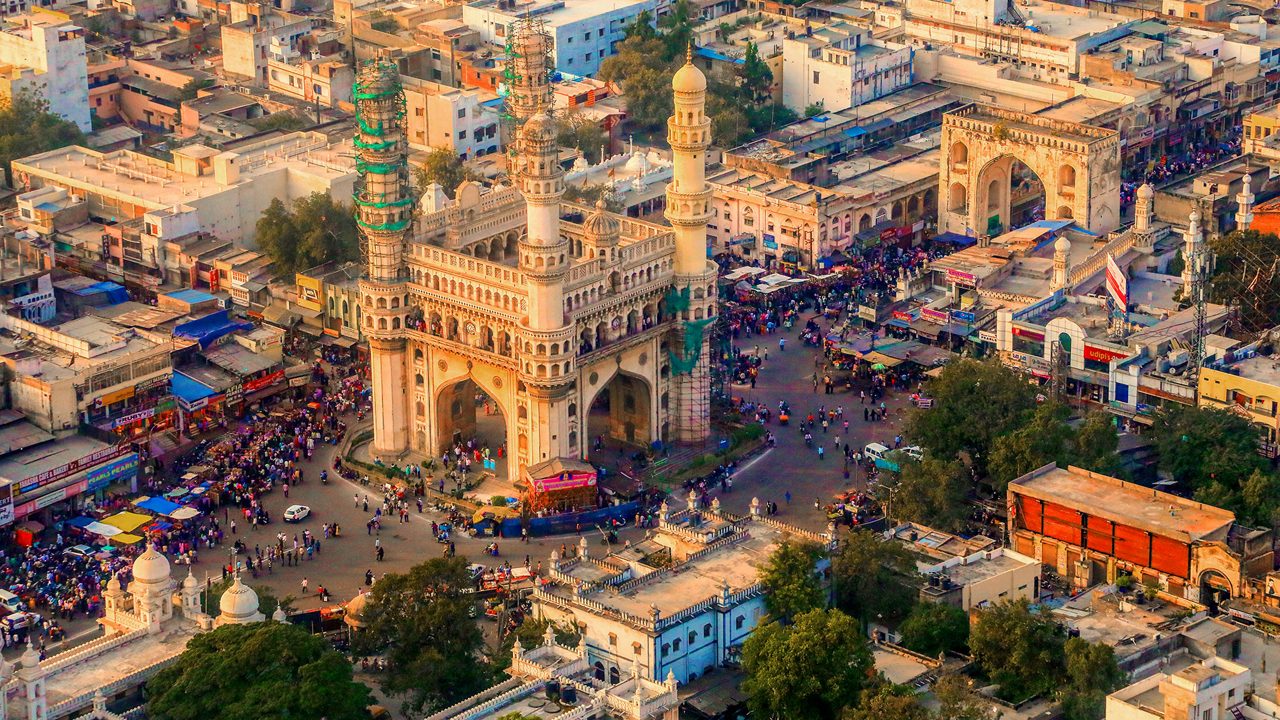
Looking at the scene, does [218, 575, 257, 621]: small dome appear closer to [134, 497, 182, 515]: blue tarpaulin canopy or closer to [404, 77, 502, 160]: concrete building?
[134, 497, 182, 515]: blue tarpaulin canopy

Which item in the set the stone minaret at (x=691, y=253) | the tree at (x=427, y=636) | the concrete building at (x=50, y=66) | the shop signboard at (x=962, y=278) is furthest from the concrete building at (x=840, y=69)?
the tree at (x=427, y=636)

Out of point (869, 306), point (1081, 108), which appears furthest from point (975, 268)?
point (1081, 108)

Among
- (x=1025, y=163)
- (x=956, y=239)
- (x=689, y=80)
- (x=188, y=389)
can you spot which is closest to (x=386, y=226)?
(x=188, y=389)

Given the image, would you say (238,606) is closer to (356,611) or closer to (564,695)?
(356,611)

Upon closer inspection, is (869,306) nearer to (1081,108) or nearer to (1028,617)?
(1081,108)

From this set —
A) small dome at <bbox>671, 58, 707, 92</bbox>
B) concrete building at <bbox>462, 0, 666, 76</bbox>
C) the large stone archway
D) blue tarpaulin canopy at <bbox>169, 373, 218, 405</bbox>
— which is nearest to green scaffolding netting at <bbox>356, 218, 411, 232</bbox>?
blue tarpaulin canopy at <bbox>169, 373, 218, 405</bbox>

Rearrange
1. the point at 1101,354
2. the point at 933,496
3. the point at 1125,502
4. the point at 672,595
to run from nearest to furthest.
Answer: the point at 672,595 < the point at 1125,502 < the point at 933,496 < the point at 1101,354

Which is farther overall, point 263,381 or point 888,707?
point 263,381
